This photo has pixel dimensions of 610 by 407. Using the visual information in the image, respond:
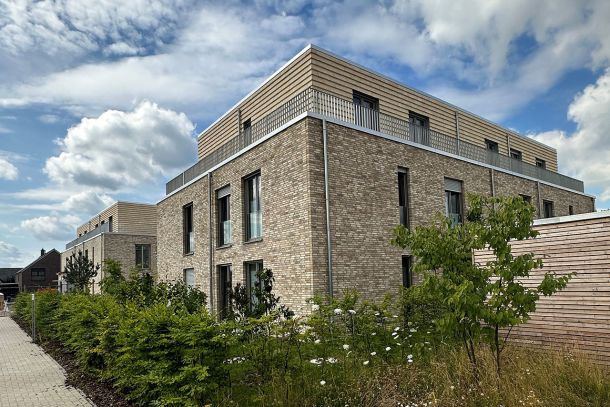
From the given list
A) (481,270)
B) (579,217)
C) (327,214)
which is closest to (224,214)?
(327,214)

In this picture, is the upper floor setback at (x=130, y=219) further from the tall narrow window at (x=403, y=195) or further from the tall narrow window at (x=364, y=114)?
the tall narrow window at (x=403, y=195)

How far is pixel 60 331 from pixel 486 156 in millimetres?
16685

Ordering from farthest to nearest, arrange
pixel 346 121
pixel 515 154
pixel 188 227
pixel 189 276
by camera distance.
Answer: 1. pixel 515 154
2. pixel 188 227
3. pixel 189 276
4. pixel 346 121

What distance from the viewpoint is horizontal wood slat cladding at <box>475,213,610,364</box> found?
7.59 metres

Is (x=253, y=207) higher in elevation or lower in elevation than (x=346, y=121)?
lower

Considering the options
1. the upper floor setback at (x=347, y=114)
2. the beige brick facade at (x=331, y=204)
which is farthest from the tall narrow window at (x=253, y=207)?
the upper floor setback at (x=347, y=114)

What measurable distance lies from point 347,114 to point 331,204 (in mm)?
3357

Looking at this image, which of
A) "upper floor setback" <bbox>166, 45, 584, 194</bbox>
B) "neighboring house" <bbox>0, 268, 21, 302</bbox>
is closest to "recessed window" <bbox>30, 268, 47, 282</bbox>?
"neighboring house" <bbox>0, 268, 21, 302</bbox>

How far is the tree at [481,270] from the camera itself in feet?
18.5

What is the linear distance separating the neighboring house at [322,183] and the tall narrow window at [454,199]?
4 centimetres

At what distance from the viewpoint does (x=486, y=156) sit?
19.4 meters

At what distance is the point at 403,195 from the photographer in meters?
15.0

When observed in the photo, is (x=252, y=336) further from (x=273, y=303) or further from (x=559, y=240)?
(x=559, y=240)

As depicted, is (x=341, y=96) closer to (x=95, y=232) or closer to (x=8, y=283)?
(x=95, y=232)
